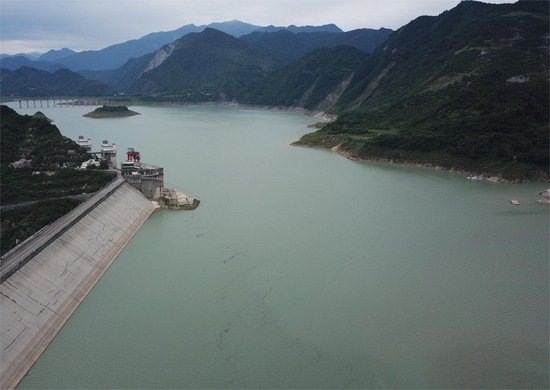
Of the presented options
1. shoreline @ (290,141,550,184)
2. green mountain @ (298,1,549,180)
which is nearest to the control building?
shoreline @ (290,141,550,184)

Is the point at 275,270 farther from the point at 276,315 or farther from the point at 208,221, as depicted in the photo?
the point at 208,221

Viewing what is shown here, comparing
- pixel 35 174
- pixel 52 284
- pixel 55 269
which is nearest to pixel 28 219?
pixel 55 269

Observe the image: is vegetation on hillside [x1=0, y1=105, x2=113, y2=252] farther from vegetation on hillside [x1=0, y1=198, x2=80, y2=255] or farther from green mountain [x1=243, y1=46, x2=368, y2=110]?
green mountain [x1=243, y1=46, x2=368, y2=110]

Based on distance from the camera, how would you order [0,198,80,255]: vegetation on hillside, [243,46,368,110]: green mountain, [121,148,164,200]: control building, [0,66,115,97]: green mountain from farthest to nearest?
[0,66,115,97]: green mountain → [243,46,368,110]: green mountain → [121,148,164,200]: control building → [0,198,80,255]: vegetation on hillside

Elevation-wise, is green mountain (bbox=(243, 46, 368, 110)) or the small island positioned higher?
green mountain (bbox=(243, 46, 368, 110))

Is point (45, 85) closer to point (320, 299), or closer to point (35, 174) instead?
point (35, 174)

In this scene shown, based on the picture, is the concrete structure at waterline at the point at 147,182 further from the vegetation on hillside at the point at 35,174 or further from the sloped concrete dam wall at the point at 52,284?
the sloped concrete dam wall at the point at 52,284

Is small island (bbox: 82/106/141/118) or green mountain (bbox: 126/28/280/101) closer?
small island (bbox: 82/106/141/118)

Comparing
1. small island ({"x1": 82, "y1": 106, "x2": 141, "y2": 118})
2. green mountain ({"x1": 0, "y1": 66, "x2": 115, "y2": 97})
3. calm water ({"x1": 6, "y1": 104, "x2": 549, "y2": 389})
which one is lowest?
calm water ({"x1": 6, "y1": 104, "x2": 549, "y2": 389})
